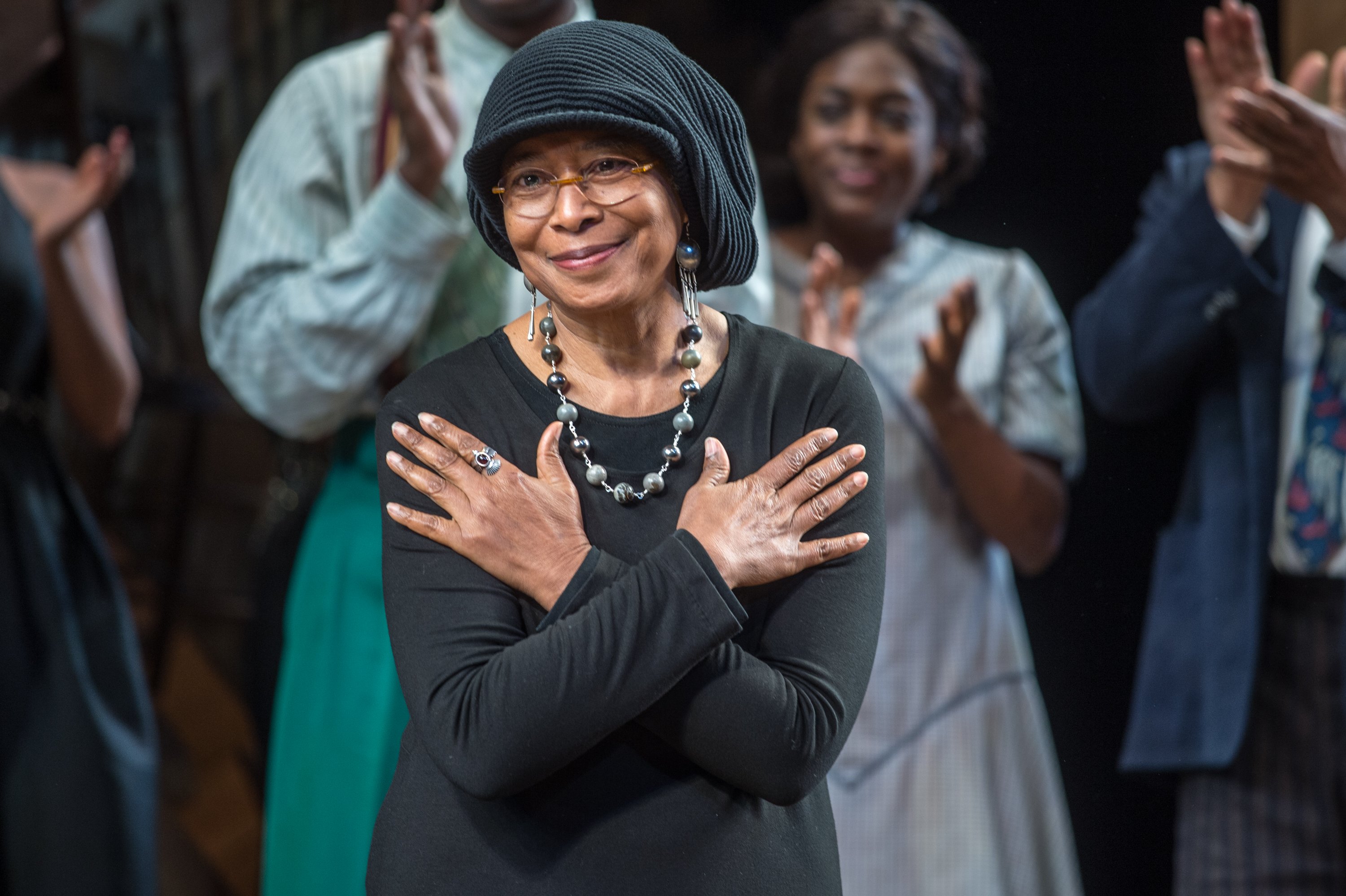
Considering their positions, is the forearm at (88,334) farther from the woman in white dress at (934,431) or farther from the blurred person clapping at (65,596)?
the woman in white dress at (934,431)

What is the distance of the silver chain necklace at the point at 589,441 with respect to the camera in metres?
1.09

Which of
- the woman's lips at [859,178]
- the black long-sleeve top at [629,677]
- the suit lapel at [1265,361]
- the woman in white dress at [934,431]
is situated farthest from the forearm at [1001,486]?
the black long-sleeve top at [629,677]

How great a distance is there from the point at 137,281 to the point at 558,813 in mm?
2114

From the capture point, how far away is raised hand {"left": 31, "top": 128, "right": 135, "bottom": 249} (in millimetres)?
2256

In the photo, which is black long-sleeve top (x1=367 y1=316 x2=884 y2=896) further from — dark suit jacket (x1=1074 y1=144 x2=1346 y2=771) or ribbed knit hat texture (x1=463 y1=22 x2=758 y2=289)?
dark suit jacket (x1=1074 y1=144 x2=1346 y2=771)

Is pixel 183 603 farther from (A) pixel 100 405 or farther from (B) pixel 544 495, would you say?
(B) pixel 544 495

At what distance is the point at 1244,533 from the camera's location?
1.91 metres

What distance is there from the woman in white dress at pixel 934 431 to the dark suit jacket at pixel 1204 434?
0.18m

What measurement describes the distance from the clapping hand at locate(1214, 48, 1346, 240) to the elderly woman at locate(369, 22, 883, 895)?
0.84 m

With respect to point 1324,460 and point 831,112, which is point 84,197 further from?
point 1324,460

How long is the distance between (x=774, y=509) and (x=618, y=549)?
13 centimetres

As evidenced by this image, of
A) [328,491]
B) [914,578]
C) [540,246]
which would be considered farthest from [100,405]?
[540,246]

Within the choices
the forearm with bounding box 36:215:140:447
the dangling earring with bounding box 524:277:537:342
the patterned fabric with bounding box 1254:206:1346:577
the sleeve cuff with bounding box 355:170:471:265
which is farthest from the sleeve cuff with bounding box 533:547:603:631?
the forearm with bounding box 36:215:140:447

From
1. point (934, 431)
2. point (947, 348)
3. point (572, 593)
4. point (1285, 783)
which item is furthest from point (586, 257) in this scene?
point (1285, 783)
